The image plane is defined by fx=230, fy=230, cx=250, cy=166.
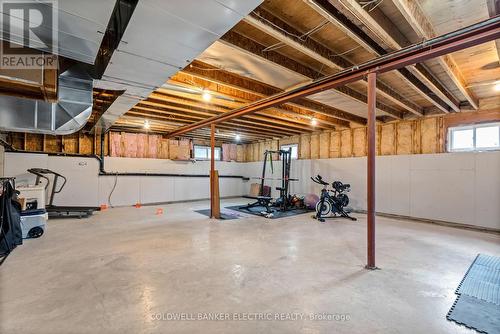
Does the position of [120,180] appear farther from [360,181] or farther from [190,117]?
[360,181]

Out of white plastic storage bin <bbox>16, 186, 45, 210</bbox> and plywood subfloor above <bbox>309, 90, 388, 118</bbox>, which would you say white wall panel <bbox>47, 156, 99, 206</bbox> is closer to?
white plastic storage bin <bbox>16, 186, 45, 210</bbox>

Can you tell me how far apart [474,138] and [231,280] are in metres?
5.81

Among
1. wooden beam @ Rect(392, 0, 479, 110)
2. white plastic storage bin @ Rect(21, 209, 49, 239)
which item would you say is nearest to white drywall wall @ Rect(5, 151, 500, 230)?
wooden beam @ Rect(392, 0, 479, 110)

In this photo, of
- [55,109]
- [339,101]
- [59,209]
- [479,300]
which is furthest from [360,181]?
[59,209]

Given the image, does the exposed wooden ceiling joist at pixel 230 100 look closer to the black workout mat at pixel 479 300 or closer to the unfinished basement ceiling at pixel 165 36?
the unfinished basement ceiling at pixel 165 36

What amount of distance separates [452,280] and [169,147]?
26.5 feet

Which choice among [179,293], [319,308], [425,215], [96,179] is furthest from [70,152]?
[425,215]

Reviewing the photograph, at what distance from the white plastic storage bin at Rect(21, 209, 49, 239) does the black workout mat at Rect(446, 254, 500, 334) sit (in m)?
5.22

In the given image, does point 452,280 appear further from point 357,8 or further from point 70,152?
point 70,152

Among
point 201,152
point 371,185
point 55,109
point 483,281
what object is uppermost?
point 55,109

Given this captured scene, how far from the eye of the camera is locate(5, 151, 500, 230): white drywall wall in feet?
14.9

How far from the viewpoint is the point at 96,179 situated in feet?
22.1

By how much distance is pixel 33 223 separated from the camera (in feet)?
11.9

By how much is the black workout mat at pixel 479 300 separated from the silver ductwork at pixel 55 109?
445 cm
